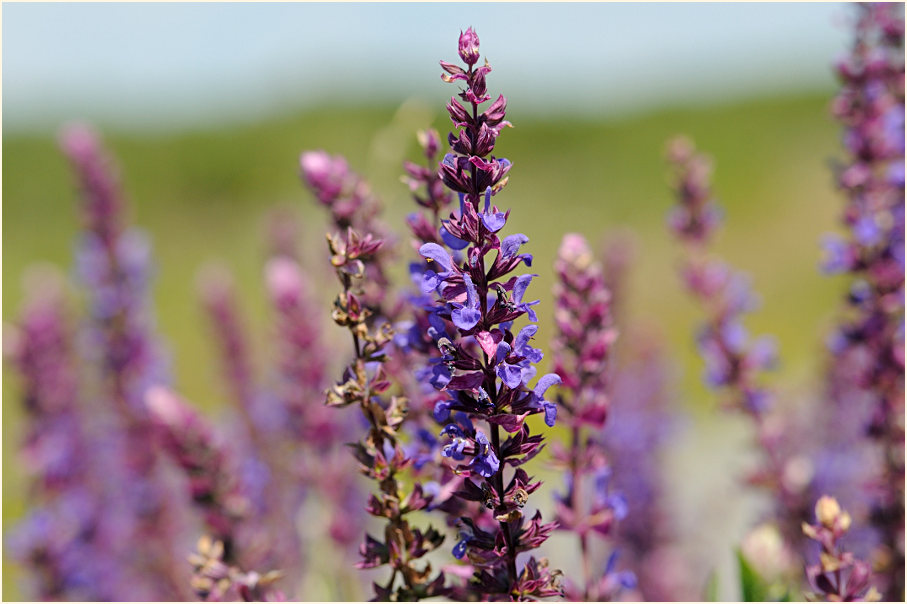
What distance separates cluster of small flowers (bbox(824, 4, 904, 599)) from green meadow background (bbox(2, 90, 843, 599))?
10342 mm

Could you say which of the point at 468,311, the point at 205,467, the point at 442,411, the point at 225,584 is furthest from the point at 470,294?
the point at 205,467

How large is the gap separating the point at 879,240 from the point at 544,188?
13313mm

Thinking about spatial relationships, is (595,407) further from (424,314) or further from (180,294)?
(180,294)

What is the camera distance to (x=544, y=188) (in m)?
14.7

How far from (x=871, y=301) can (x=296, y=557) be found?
1789mm

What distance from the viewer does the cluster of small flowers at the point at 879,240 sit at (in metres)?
1.57

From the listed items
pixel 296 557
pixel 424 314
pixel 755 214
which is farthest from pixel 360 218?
pixel 755 214

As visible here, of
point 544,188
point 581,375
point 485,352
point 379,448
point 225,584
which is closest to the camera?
point 485,352

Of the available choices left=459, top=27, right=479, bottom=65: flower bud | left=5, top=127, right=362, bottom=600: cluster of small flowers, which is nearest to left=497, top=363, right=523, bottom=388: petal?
left=459, top=27, right=479, bottom=65: flower bud

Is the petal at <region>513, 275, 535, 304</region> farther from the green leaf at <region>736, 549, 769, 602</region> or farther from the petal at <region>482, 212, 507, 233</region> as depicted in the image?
the green leaf at <region>736, 549, 769, 602</region>

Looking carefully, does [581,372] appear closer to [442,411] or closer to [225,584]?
[442,411]

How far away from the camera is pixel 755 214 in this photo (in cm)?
1492

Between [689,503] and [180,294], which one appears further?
[180,294]

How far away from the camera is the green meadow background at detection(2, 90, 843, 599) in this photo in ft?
43.2
